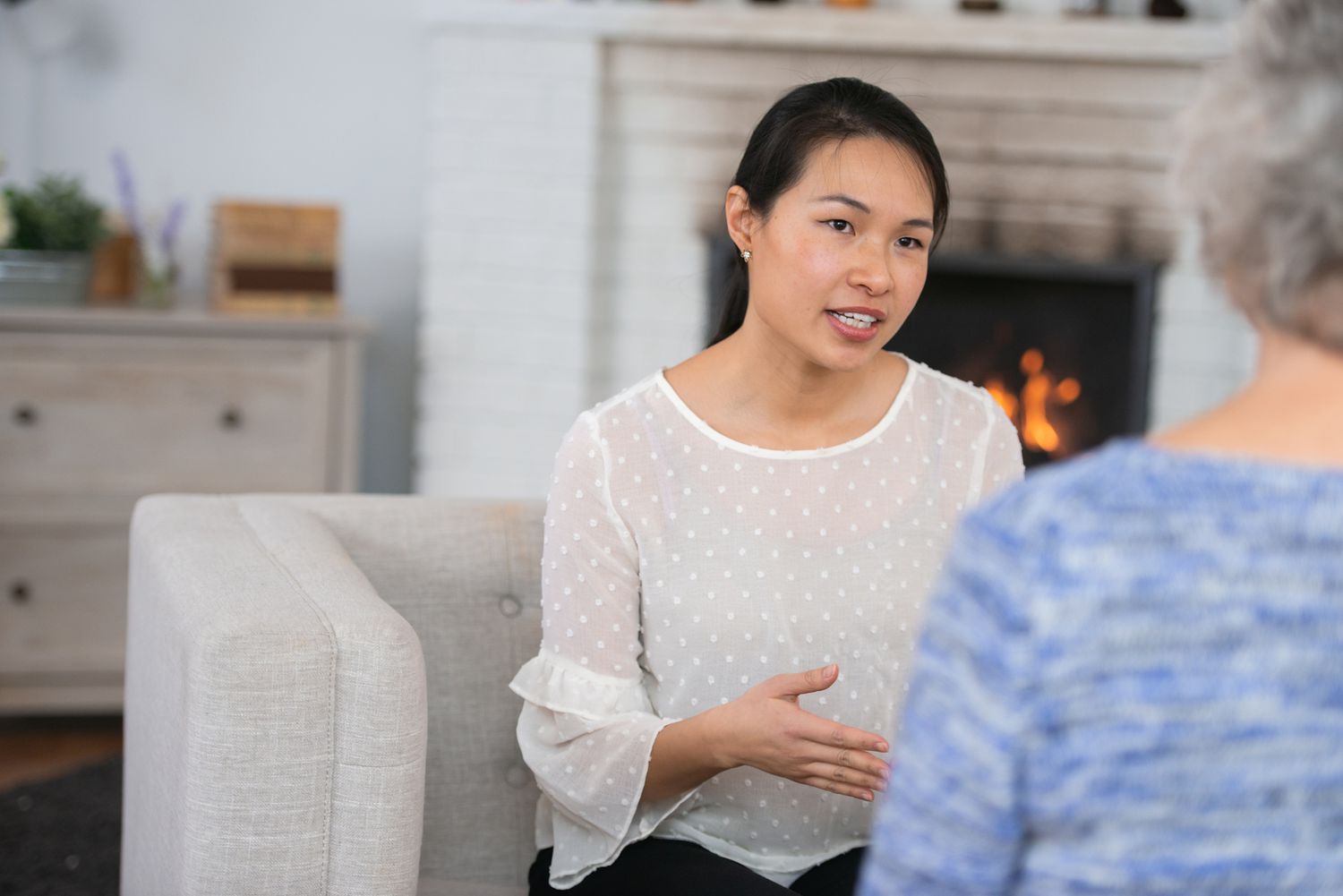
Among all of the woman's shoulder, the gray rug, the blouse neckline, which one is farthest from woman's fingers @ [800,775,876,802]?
the gray rug

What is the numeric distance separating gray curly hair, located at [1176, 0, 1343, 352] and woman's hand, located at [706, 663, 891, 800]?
0.50 m

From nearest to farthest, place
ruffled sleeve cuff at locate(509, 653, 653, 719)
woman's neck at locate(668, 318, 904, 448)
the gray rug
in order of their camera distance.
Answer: ruffled sleeve cuff at locate(509, 653, 653, 719) < woman's neck at locate(668, 318, 904, 448) < the gray rug

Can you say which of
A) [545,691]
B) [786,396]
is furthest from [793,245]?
[545,691]

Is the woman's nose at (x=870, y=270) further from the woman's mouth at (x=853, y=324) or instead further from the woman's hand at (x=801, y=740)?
the woman's hand at (x=801, y=740)

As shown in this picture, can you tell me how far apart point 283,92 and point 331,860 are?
2.54 metres

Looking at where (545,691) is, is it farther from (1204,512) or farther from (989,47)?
(989,47)

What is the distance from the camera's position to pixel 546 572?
138 centimetres

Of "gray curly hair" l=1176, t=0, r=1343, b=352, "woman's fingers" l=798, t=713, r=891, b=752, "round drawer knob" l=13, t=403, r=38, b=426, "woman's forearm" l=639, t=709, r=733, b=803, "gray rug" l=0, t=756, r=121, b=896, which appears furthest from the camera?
"round drawer knob" l=13, t=403, r=38, b=426

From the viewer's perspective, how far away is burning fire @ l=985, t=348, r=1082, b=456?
3301 millimetres

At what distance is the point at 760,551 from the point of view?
140cm

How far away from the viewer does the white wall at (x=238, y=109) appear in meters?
3.30

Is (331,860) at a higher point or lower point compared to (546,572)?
lower

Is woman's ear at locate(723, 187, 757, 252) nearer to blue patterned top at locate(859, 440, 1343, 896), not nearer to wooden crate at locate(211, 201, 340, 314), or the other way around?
blue patterned top at locate(859, 440, 1343, 896)

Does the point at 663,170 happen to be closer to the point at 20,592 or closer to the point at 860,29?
the point at 860,29
